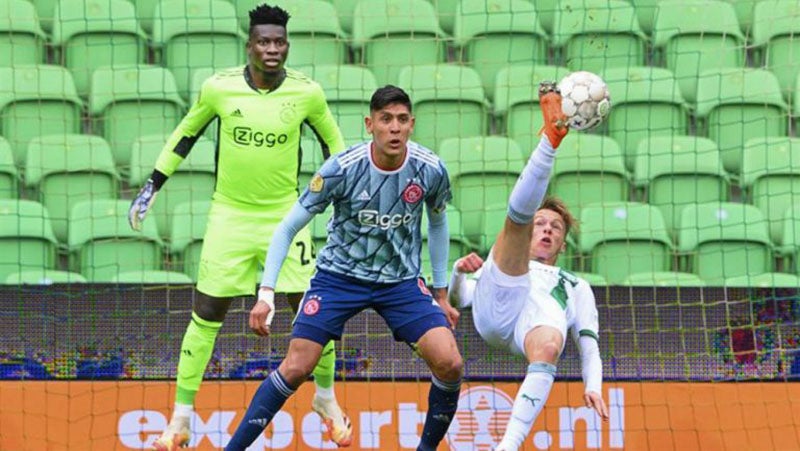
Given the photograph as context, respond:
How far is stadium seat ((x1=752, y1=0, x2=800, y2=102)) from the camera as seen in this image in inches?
440

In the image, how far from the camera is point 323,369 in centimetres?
822

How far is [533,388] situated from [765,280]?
284 cm

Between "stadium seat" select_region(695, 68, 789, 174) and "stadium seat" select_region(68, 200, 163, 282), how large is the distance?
395 centimetres

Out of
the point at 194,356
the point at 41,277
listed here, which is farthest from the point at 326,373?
the point at 41,277

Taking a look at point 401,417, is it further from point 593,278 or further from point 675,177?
point 675,177

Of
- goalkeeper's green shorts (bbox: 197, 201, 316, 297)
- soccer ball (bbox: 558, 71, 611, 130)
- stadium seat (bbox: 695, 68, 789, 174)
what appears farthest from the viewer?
stadium seat (bbox: 695, 68, 789, 174)

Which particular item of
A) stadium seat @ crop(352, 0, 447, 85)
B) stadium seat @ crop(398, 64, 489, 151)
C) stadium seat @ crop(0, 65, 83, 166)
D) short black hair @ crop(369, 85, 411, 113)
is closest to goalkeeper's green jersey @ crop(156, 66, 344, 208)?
short black hair @ crop(369, 85, 411, 113)

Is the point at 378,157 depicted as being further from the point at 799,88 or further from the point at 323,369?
the point at 799,88

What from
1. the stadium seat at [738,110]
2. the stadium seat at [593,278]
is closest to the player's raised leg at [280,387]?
the stadium seat at [593,278]

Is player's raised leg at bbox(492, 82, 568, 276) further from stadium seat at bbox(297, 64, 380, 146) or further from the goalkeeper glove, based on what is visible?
stadium seat at bbox(297, 64, 380, 146)

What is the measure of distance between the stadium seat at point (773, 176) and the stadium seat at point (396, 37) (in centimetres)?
233

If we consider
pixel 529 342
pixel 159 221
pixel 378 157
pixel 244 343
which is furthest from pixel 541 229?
pixel 159 221

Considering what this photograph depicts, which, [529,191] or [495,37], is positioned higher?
[495,37]

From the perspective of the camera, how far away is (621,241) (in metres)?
9.97
